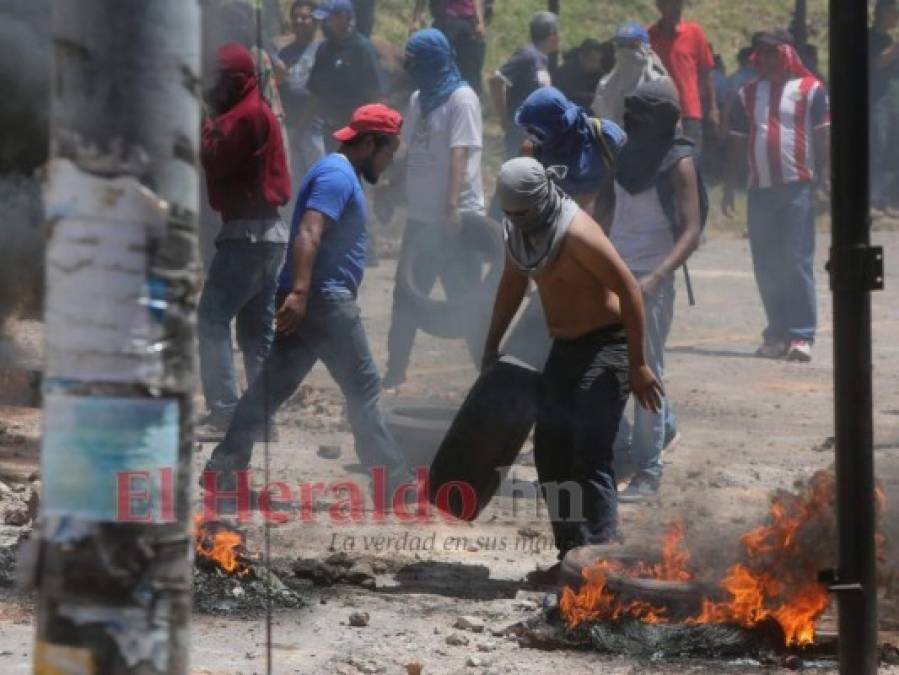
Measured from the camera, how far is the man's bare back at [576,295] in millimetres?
6066

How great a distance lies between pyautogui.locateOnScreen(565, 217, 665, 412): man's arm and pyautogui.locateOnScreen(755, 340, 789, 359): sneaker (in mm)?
5179

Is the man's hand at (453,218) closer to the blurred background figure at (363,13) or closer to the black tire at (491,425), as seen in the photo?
the black tire at (491,425)

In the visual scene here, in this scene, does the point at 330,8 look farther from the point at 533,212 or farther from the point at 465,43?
the point at 533,212

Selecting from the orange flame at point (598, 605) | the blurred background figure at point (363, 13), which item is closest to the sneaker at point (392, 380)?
the orange flame at point (598, 605)

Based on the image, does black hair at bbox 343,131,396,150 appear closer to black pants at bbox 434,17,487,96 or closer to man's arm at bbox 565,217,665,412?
man's arm at bbox 565,217,665,412

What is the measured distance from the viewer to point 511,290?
646 centimetres

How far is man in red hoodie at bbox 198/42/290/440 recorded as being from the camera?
7789 mm

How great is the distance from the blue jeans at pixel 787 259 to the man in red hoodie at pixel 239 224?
4.06 m

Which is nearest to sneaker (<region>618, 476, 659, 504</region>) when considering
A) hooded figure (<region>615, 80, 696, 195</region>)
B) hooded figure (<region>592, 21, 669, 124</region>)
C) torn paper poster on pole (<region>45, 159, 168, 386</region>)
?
hooded figure (<region>615, 80, 696, 195</region>)

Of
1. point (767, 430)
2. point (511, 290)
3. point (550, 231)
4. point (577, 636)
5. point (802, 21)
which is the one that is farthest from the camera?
point (802, 21)

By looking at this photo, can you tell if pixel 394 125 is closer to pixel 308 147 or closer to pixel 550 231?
pixel 550 231

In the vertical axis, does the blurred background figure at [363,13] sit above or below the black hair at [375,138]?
above

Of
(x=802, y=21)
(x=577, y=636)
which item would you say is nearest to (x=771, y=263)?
(x=577, y=636)

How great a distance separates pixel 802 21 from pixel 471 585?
13517 mm
